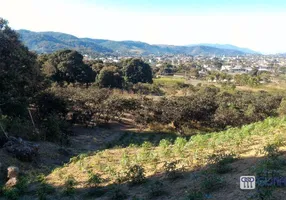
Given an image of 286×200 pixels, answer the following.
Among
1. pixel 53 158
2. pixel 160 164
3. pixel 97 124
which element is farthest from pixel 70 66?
pixel 160 164

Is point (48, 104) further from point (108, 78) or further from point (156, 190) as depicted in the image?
point (108, 78)

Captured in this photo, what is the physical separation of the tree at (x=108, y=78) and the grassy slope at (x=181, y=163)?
27.0 m

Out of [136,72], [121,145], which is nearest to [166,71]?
[136,72]

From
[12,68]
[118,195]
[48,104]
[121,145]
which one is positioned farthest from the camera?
[48,104]

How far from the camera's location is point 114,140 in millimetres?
17562

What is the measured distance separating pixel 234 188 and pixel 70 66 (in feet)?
110

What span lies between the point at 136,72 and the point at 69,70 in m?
19.3

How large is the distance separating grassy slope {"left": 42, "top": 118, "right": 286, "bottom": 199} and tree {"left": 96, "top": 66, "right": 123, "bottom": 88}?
88.7 ft

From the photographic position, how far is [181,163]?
296 inches

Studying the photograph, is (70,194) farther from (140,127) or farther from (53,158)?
(140,127)

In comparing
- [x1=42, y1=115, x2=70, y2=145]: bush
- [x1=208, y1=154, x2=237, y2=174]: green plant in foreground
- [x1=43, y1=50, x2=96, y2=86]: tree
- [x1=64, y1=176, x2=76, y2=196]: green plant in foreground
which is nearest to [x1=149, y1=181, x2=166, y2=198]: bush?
[x1=208, y1=154, x2=237, y2=174]: green plant in foreground

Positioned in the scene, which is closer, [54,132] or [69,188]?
[69,188]

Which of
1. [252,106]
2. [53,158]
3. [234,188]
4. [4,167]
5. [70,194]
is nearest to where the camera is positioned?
[234,188]

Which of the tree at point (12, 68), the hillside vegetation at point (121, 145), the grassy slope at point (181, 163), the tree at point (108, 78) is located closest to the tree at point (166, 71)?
the tree at point (108, 78)
